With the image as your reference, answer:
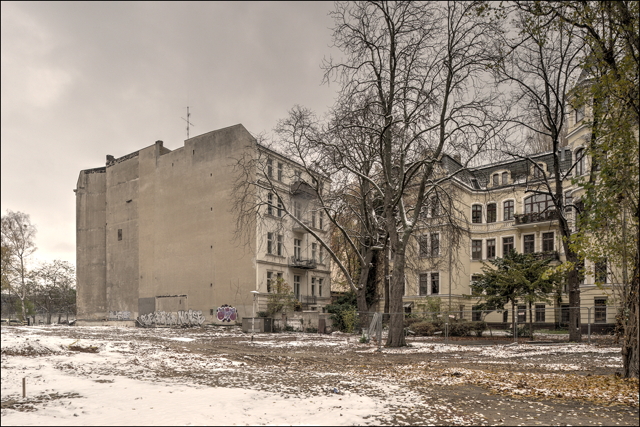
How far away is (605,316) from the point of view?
2928 cm

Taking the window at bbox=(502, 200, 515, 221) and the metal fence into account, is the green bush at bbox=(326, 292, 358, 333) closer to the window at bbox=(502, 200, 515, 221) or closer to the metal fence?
the metal fence

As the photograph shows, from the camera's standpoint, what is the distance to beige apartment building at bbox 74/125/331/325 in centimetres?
4056

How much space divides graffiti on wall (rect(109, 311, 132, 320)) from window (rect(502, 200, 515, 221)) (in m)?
37.8

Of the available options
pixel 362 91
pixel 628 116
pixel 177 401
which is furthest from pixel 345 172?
pixel 177 401

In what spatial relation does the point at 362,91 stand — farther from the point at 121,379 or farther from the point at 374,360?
the point at 121,379

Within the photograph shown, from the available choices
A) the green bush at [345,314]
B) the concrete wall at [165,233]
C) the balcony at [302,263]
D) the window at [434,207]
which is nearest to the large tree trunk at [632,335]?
the window at [434,207]

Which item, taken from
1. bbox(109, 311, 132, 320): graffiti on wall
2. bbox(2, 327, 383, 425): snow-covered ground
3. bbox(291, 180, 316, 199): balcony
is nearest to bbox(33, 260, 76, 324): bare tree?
bbox(109, 311, 132, 320): graffiti on wall

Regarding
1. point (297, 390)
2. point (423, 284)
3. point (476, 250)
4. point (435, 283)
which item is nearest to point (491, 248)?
point (476, 250)

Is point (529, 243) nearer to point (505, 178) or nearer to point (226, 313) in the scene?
point (505, 178)

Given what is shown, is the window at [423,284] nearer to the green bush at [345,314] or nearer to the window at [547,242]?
the window at [547,242]

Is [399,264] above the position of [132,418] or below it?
above

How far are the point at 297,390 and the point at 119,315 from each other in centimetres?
4568

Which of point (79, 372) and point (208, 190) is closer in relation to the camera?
point (79, 372)

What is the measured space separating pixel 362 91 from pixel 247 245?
2281 cm
